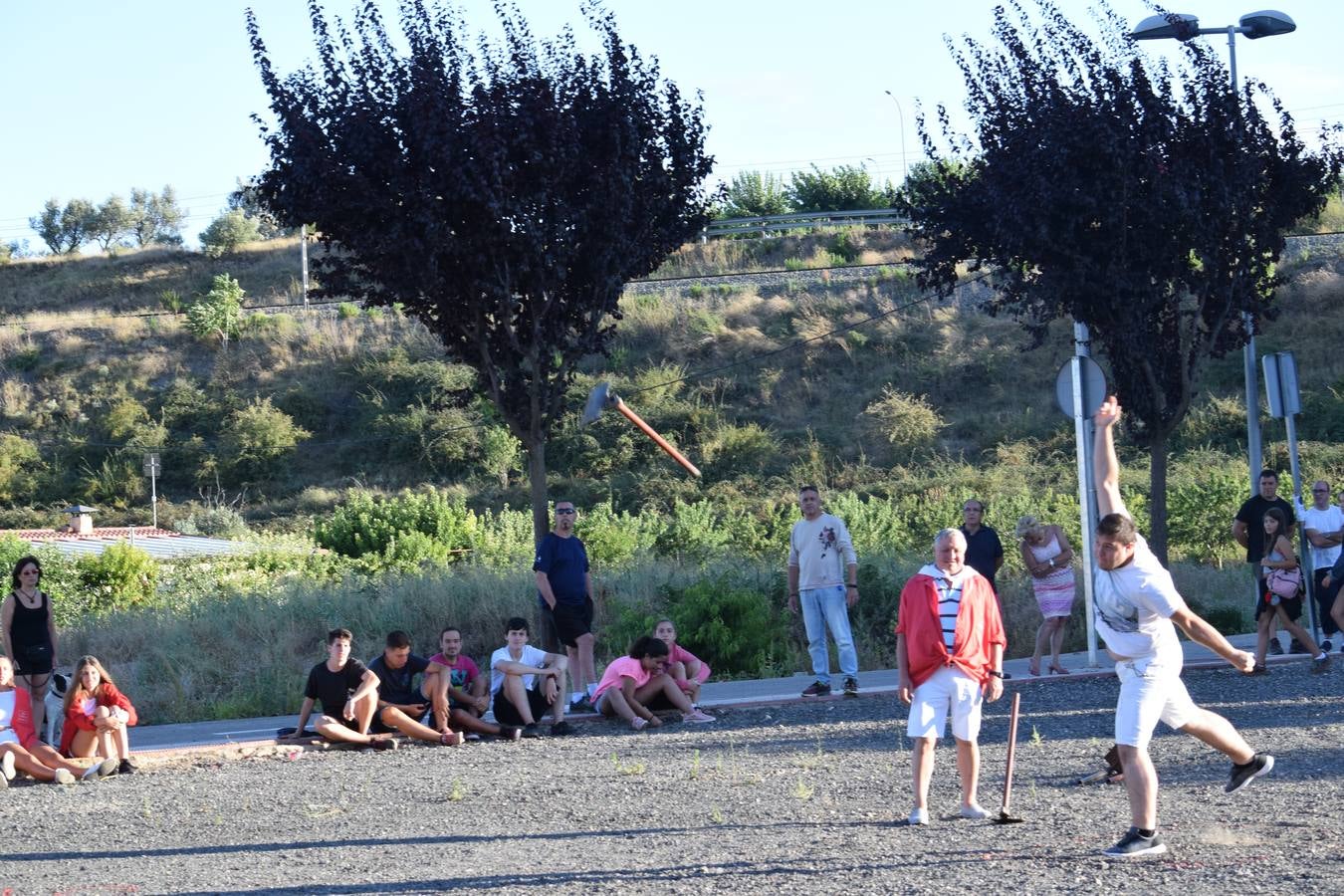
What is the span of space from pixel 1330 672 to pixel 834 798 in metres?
6.05

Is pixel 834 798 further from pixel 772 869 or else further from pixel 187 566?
pixel 187 566

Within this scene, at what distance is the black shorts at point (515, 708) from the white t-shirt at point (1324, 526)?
6.82 metres

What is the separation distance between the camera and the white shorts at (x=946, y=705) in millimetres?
7312

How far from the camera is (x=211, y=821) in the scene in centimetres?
828

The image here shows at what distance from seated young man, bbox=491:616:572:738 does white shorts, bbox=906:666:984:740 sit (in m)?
4.49

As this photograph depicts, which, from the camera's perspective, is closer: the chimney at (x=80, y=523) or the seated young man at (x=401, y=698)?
the seated young man at (x=401, y=698)

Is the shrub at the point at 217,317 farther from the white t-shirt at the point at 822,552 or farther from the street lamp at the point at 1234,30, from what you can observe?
the white t-shirt at the point at 822,552

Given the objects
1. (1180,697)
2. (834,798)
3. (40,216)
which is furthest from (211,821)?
(40,216)

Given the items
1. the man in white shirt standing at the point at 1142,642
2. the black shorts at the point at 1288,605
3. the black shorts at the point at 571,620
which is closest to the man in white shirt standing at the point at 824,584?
the black shorts at the point at 571,620

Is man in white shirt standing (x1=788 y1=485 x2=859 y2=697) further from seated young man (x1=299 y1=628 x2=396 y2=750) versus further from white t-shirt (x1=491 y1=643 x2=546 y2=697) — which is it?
seated young man (x1=299 y1=628 x2=396 y2=750)

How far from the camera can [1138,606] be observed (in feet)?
22.1

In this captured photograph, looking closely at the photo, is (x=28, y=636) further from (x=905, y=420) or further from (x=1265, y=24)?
(x=905, y=420)

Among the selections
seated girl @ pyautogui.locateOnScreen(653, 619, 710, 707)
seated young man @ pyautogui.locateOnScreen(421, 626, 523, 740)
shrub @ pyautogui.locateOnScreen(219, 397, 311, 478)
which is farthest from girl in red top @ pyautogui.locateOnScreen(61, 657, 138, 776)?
shrub @ pyautogui.locateOnScreen(219, 397, 311, 478)

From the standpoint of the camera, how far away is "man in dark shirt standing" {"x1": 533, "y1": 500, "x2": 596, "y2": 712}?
39.9ft
